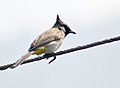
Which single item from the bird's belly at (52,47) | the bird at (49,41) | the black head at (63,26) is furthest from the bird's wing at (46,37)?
the black head at (63,26)

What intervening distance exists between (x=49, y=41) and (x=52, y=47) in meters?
0.29

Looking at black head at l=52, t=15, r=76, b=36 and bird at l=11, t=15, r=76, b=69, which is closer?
bird at l=11, t=15, r=76, b=69

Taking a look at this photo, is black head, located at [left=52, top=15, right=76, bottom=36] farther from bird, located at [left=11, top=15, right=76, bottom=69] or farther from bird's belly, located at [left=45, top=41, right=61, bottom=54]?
bird's belly, located at [left=45, top=41, right=61, bottom=54]

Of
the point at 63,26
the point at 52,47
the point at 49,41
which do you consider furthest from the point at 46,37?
the point at 63,26

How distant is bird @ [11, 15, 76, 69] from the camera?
32.7ft

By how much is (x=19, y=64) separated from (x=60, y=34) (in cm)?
351

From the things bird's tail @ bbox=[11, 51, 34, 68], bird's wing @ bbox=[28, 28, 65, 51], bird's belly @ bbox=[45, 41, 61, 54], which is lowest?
bird's belly @ bbox=[45, 41, 61, 54]

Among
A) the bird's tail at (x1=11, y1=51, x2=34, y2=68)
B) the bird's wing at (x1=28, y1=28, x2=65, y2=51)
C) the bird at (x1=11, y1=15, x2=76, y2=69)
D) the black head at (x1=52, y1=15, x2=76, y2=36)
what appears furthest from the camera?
the black head at (x1=52, y1=15, x2=76, y2=36)

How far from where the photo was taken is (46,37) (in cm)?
1103

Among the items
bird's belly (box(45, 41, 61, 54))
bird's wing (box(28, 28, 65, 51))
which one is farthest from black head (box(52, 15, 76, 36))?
bird's belly (box(45, 41, 61, 54))

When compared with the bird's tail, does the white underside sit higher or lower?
lower

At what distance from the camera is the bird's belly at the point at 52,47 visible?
10.4 metres

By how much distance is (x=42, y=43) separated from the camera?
34.4 feet

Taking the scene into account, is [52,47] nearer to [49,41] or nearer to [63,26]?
[49,41]
